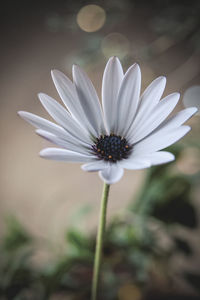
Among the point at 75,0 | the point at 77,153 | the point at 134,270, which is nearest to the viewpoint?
the point at 77,153

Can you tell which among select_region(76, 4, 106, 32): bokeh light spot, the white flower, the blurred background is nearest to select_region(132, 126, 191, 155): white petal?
the white flower

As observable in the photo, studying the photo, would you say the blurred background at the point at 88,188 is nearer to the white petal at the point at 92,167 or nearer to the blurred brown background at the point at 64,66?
the blurred brown background at the point at 64,66

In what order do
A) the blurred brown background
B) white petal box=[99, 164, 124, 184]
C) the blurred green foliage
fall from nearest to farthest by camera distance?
white petal box=[99, 164, 124, 184]
the blurred green foliage
the blurred brown background

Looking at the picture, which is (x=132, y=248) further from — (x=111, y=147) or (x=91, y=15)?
(x=91, y=15)

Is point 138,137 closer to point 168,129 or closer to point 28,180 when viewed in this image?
point 168,129

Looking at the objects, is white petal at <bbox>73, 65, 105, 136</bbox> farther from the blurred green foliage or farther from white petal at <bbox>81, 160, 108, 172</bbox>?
the blurred green foliage

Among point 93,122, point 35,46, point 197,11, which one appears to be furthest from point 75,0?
point 93,122

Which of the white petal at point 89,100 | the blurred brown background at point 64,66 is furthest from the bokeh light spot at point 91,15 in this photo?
the white petal at point 89,100
